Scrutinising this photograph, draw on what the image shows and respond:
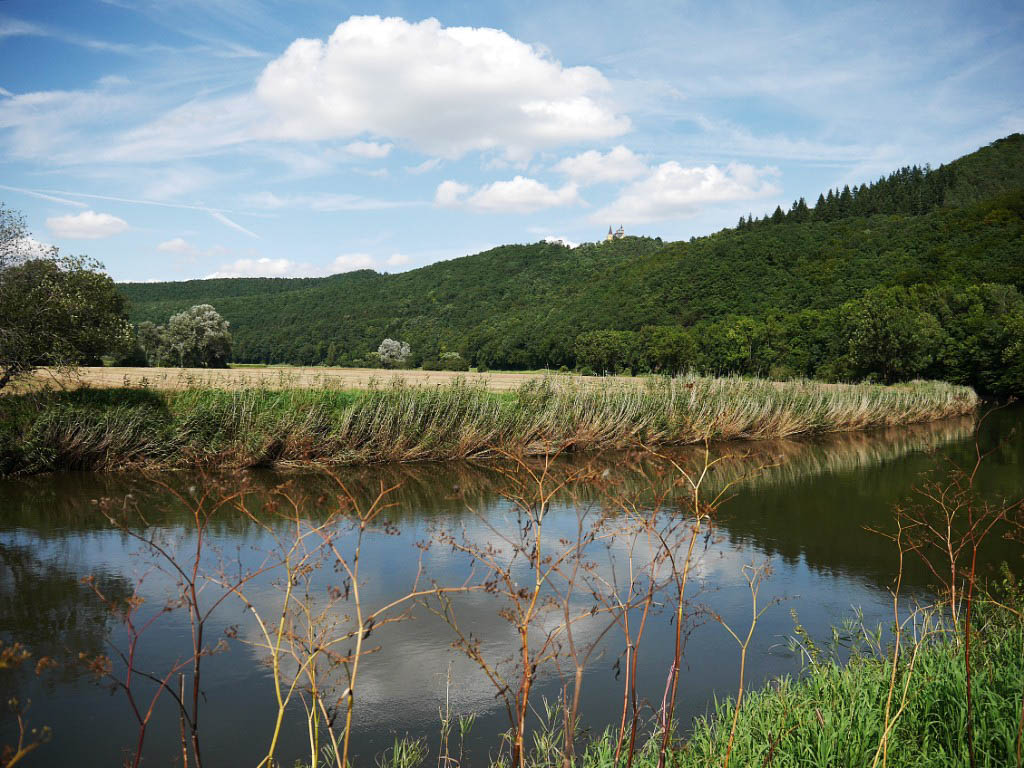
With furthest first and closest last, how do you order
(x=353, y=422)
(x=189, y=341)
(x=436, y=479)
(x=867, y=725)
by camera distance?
1. (x=189, y=341)
2. (x=353, y=422)
3. (x=436, y=479)
4. (x=867, y=725)

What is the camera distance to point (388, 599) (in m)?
6.74

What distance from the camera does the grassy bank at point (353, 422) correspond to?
1270 centimetres

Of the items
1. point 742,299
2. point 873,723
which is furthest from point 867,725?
point 742,299

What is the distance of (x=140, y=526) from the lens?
901cm

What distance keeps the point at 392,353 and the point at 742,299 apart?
32.8m

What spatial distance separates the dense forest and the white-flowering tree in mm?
2918

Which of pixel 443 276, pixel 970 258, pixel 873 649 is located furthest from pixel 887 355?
pixel 443 276

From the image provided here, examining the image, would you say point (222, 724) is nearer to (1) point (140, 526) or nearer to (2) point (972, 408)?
(1) point (140, 526)

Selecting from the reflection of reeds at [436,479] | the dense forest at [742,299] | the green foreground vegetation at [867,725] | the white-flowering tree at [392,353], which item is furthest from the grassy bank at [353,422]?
the white-flowering tree at [392,353]

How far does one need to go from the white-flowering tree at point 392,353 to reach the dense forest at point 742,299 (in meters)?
2.92

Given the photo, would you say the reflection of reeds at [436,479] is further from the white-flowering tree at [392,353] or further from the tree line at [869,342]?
the white-flowering tree at [392,353]

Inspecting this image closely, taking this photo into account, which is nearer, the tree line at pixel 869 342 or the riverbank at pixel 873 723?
the riverbank at pixel 873 723

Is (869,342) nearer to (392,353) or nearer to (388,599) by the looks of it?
(388,599)

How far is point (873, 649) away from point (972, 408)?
1383 inches
